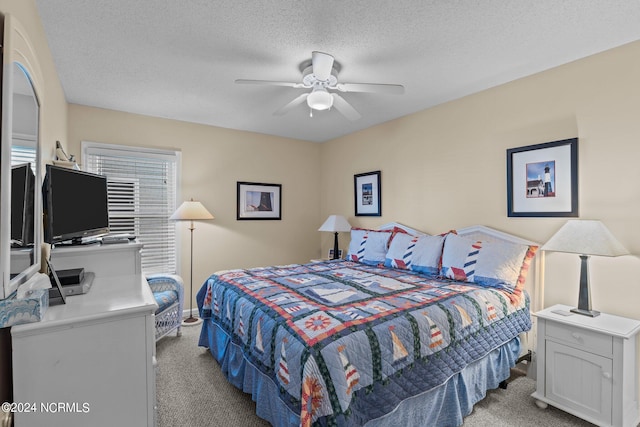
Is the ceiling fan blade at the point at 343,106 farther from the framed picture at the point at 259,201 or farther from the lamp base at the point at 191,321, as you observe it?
the lamp base at the point at 191,321

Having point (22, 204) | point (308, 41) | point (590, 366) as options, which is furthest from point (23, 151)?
point (590, 366)

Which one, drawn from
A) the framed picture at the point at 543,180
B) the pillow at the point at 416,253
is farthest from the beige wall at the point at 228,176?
the framed picture at the point at 543,180

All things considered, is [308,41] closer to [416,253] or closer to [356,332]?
[356,332]

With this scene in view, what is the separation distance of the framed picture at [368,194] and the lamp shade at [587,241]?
2204mm

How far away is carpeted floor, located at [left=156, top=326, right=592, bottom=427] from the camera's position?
204 centimetres

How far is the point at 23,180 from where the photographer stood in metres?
1.32

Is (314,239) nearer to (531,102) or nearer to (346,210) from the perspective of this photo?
(346,210)

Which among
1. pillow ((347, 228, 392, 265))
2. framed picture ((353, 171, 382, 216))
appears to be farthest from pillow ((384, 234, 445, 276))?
framed picture ((353, 171, 382, 216))

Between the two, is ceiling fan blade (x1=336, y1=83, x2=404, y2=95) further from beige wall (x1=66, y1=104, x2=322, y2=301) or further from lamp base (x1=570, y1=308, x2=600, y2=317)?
beige wall (x1=66, y1=104, x2=322, y2=301)

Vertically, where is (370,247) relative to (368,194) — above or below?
below

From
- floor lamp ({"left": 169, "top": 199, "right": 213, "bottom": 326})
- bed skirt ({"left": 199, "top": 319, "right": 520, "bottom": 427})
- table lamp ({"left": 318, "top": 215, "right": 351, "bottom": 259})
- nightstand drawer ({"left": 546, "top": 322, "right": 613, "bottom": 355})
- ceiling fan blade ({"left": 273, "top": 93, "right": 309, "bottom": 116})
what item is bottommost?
bed skirt ({"left": 199, "top": 319, "right": 520, "bottom": 427})

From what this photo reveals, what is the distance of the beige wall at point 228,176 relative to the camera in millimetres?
3672

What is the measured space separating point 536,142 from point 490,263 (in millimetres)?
1125

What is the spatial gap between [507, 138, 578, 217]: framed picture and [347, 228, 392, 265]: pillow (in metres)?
1.28
